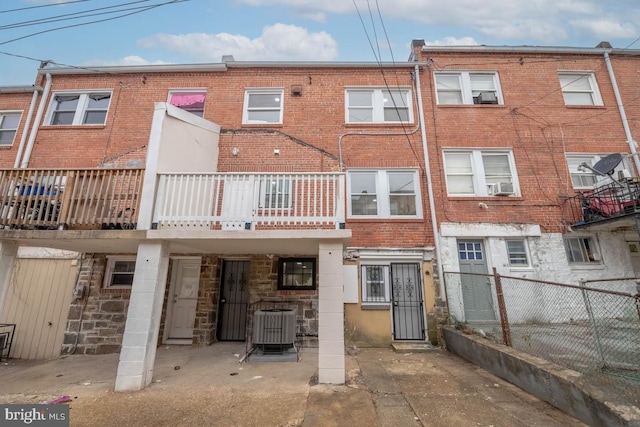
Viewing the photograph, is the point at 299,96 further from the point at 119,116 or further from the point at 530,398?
the point at 530,398

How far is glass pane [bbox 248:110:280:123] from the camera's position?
9680 mm

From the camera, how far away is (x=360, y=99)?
32.4 ft

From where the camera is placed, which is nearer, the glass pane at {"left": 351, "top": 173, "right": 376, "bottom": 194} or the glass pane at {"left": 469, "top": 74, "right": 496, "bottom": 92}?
the glass pane at {"left": 351, "top": 173, "right": 376, "bottom": 194}

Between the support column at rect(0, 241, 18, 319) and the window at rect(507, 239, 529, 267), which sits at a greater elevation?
the window at rect(507, 239, 529, 267)

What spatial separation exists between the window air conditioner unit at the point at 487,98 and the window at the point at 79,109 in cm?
1315

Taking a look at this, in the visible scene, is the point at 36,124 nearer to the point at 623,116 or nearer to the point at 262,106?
the point at 262,106

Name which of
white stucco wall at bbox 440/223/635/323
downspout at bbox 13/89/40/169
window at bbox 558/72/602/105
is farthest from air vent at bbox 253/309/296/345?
window at bbox 558/72/602/105

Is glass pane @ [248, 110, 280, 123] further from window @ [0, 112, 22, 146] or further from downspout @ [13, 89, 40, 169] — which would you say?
window @ [0, 112, 22, 146]

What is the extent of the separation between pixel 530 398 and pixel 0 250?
9636 mm

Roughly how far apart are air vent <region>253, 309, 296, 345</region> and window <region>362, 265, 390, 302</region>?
2.51 meters

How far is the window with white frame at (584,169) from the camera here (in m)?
8.79

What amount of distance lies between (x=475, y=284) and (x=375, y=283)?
2.83 metres

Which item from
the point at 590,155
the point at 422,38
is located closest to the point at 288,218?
the point at 422,38

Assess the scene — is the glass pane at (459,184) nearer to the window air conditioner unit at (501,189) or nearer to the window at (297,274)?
the window air conditioner unit at (501,189)
